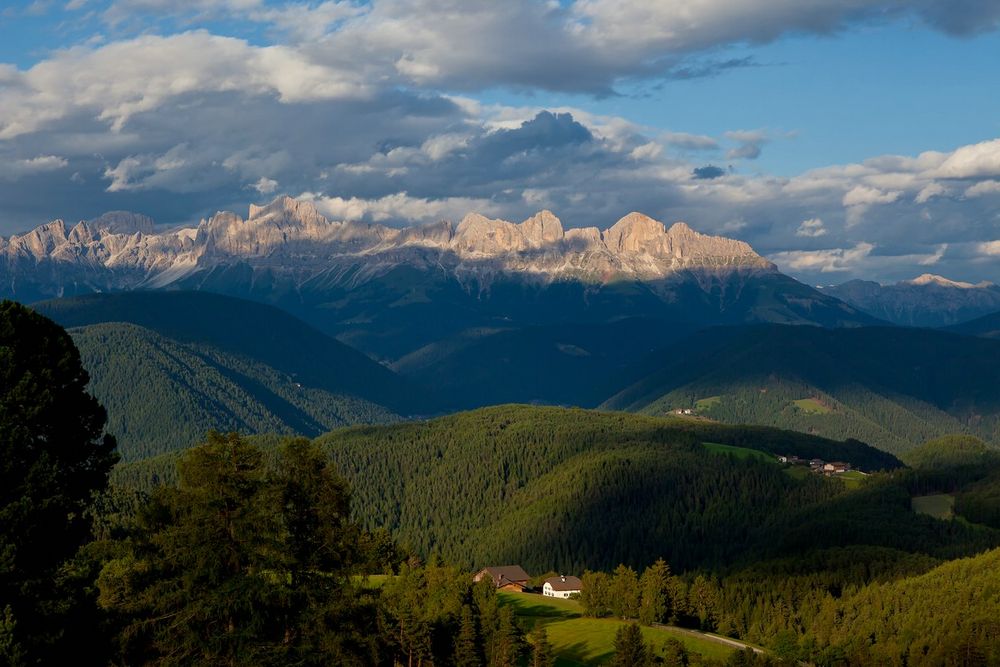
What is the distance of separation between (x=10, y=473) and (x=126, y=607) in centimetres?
693

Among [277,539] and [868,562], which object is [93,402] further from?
[868,562]

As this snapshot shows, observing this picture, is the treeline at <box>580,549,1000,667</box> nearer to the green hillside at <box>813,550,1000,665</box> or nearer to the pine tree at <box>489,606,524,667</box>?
the green hillside at <box>813,550,1000,665</box>

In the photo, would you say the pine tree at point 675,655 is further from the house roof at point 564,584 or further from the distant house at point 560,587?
the house roof at point 564,584

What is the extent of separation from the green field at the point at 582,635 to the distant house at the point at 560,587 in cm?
2171

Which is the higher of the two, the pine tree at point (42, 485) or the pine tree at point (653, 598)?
the pine tree at point (42, 485)

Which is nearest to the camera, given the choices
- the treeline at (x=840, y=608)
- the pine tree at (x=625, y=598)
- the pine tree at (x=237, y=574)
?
the pine tree at (x=237, y=574)

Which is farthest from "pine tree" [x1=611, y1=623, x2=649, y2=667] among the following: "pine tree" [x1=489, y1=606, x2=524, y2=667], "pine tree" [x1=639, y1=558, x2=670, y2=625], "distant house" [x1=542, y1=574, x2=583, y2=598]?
"distant house" [x1=542, y1=574, x2=583, y2=598]

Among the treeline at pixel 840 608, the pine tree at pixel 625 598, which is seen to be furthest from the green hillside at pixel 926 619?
the pine tree at pixel 625 598

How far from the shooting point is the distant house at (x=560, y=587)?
17888cm

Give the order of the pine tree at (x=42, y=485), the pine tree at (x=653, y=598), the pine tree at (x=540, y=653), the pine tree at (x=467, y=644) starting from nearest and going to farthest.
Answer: the pine tree at (x=42, y=485), the pine tree at (x=467, y=644), the pine tree at (x=540, y=653), the pine tree at (x=653, y=598)

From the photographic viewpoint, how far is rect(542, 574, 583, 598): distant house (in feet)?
587

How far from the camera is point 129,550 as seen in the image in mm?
49531

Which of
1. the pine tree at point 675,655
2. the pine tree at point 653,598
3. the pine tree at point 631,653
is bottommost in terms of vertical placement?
the pine tree at point 653,598

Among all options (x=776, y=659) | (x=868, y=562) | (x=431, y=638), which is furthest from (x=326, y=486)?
(x=868, y=562)
